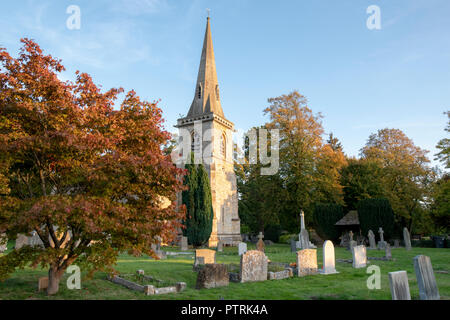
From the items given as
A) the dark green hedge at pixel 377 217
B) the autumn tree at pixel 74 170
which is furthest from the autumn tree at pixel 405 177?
the autumn tree at pixel 74 170

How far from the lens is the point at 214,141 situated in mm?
32406

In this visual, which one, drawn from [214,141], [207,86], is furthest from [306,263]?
[207,86]

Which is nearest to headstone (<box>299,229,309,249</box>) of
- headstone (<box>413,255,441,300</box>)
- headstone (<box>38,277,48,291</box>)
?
headstone (<box>413,255,441,300</box>)

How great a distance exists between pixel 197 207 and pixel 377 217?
15.5m

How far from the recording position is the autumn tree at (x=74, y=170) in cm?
620

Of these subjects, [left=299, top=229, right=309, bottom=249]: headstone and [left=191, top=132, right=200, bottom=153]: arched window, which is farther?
[left=191, top=132, right=200, bottom=153]: arched window

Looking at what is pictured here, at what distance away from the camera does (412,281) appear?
8648mm

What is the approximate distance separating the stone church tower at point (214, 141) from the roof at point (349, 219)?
1051cm

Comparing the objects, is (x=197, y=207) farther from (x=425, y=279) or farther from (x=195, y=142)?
(x=425, y=279)

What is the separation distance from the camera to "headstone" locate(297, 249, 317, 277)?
10.6 metres

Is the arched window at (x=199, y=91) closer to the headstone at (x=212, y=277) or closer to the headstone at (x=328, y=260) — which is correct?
the headstone at (x=328, y=260)

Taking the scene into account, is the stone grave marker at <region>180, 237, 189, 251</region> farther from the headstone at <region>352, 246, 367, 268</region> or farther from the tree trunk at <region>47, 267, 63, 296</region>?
the tree trunk at <region>47, 267, 63, 296</region>

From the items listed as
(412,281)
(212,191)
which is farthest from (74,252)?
(212,191)
